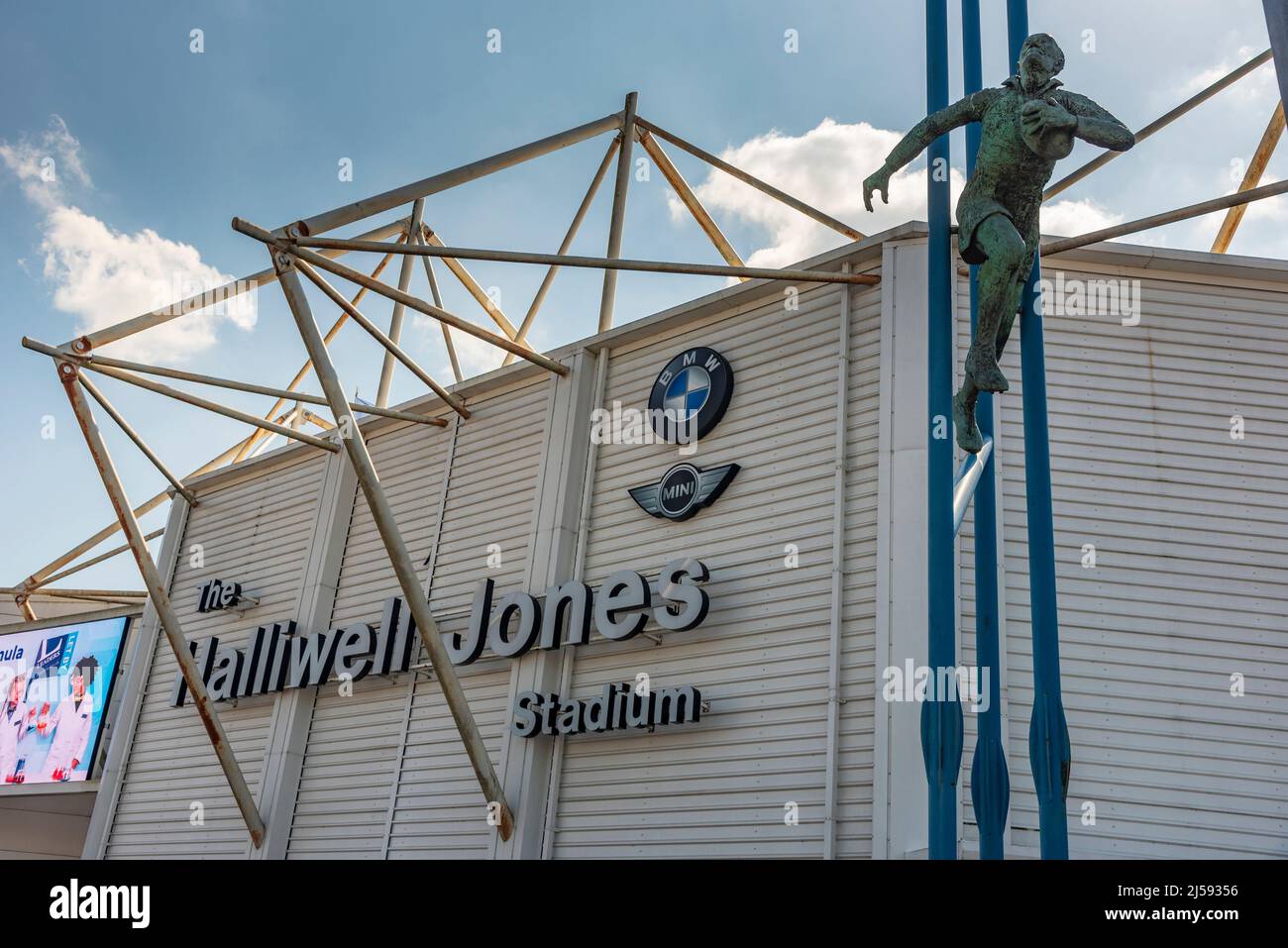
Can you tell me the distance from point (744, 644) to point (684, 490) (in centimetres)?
202

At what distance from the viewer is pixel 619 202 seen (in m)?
16.2

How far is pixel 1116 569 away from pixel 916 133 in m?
5.21

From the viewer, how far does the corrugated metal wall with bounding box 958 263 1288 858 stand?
33.7ft

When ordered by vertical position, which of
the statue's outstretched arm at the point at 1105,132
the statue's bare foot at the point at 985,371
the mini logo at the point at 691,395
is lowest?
the statue's bare foot at the point at 985,371

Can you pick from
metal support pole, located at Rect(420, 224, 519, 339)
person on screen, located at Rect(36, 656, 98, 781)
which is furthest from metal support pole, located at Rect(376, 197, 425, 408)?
person on screen, located at Rect(36, 656, 98, 781)

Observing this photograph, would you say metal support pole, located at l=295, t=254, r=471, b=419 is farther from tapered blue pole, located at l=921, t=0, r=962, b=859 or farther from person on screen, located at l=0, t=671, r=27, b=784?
person on screen, located at l=0, t=671, r=27, b=784

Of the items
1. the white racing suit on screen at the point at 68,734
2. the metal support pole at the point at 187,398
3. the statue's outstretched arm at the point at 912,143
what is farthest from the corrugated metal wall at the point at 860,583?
the white racing suit on screen at the point at 68,734

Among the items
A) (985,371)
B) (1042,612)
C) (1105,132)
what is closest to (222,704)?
(1042,612)

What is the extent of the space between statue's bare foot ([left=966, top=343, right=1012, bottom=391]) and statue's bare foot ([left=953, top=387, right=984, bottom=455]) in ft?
1.14

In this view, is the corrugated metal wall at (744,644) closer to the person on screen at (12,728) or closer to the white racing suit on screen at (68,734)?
the white racing suit on screen at (68,734)

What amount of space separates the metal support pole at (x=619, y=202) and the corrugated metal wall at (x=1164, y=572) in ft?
18.8

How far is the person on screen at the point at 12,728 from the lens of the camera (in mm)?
20842
